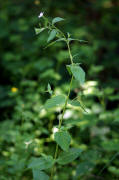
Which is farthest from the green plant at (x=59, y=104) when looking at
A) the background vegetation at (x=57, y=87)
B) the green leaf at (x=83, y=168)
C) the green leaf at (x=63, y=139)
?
the green leaf at (x=83, y=168)

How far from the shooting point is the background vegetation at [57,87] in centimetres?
201

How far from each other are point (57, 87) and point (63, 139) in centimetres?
141

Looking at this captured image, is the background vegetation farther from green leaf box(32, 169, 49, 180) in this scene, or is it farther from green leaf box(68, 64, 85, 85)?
green leaf box(68, 64, 85, 85)

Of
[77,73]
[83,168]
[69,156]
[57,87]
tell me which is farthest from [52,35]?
[57,87]

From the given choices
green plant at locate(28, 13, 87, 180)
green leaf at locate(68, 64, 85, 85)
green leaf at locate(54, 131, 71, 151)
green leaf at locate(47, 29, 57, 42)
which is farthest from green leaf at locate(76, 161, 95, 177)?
green leaf at locate(47, 29, 57, 42)

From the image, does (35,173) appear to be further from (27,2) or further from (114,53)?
(27,2)

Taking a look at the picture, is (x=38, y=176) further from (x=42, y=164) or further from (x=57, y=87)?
(x=57, y=87)

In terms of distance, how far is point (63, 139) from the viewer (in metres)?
1.33

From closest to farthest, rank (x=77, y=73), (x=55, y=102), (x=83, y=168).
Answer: (x=77, y=73)
(x=55, y=102)
(x=83, y=168)

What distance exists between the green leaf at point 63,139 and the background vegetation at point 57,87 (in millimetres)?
289

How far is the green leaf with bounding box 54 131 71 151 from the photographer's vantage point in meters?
1.30

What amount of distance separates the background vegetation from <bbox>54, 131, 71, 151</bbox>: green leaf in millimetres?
289

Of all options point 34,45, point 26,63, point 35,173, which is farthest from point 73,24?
point 35,173

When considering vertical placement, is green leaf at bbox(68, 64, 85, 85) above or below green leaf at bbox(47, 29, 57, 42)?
below
